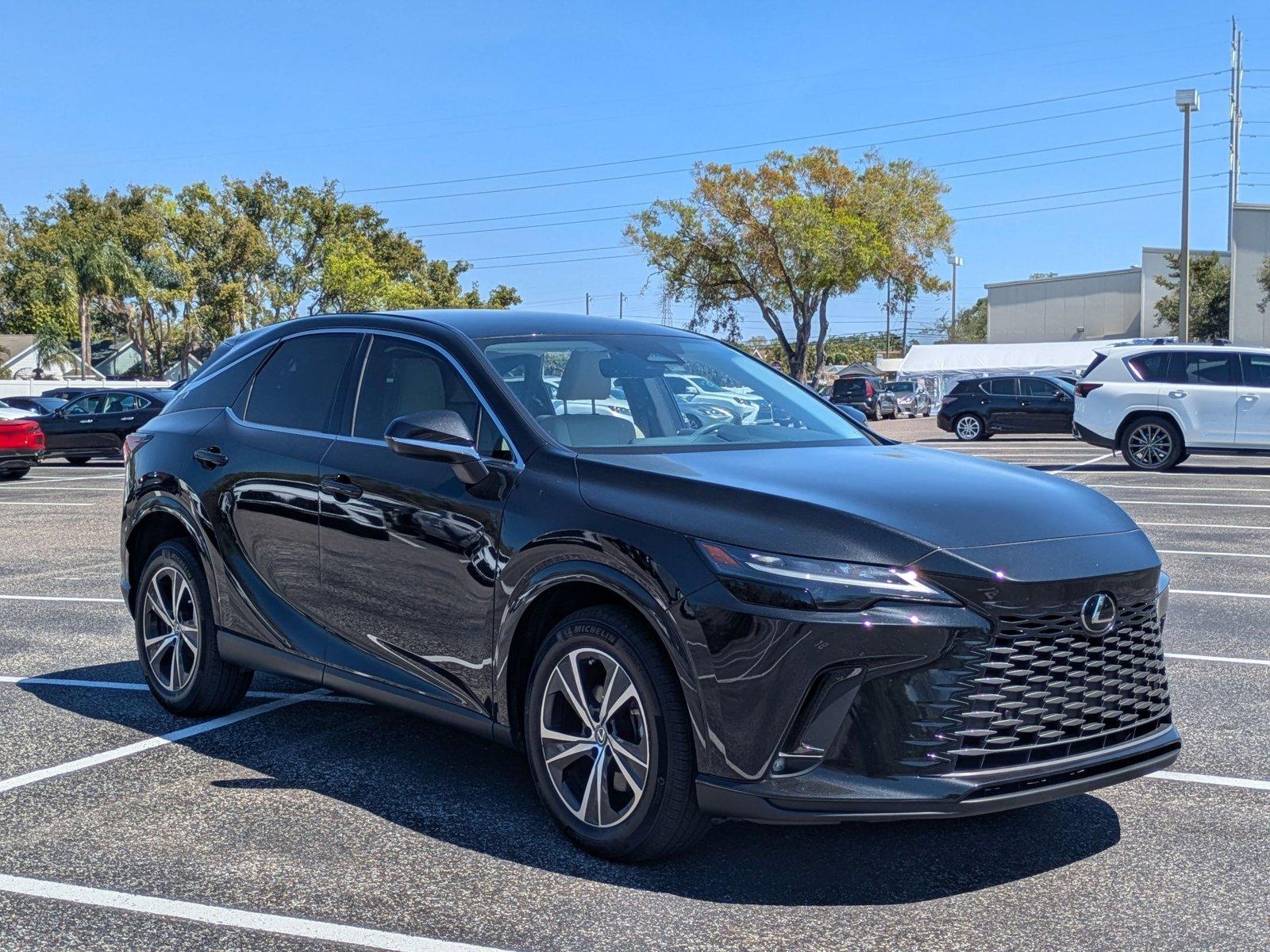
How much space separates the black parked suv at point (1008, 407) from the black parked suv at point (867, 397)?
44.1 feet

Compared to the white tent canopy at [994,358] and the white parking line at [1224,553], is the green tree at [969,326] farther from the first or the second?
the white parking line at [1224,553]

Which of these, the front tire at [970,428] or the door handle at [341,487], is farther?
the front tire at [970,428]

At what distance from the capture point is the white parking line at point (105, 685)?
6527mm

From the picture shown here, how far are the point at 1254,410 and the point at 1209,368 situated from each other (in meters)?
0.96

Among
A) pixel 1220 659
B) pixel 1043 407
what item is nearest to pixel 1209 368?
pixel 1043 407

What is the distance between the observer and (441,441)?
4625mm

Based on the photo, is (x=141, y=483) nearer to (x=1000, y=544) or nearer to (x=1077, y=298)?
(x=1000, y=544)

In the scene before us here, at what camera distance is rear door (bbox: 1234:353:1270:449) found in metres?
19.6

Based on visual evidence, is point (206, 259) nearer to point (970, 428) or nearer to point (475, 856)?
point (970, 428)

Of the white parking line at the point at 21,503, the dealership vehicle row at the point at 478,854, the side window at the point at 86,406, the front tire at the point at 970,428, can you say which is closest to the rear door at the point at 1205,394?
the front tire at the point at 970,428

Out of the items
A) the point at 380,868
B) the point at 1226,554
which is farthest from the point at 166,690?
the point at 1226,554

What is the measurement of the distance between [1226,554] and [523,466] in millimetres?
8636

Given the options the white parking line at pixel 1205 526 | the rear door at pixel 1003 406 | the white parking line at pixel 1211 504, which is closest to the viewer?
the white parking line at pixel 1205 526

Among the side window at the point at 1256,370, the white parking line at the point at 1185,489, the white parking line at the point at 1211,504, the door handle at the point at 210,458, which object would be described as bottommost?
the white parking line at the point at 1211,504
